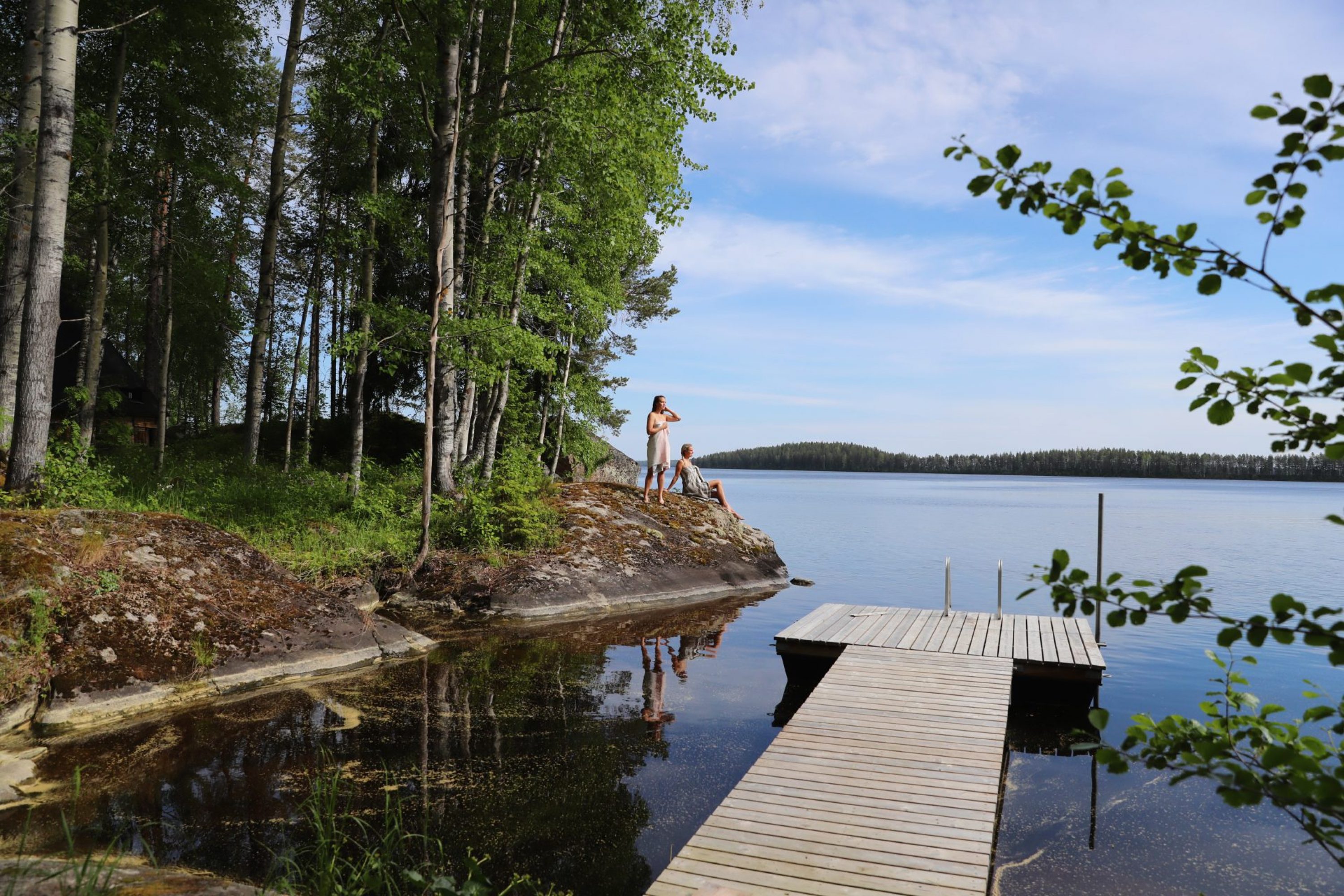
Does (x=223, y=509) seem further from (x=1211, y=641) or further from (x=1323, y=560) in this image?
(x=1323, y=560)

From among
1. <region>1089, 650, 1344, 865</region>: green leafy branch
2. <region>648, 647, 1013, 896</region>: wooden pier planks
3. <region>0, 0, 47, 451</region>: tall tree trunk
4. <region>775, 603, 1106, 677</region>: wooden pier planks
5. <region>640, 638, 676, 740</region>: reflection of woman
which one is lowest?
<region>640, 638, 676, 740</region>: reflection of woman

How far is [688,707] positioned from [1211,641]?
11.4 m

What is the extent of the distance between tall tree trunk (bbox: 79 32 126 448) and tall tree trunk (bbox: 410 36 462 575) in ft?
19.5

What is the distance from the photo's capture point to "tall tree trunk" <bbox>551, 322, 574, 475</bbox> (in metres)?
20.7

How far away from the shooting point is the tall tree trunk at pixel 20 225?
11.2 metres

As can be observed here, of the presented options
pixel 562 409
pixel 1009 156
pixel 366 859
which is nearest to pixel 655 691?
pixel 366 859

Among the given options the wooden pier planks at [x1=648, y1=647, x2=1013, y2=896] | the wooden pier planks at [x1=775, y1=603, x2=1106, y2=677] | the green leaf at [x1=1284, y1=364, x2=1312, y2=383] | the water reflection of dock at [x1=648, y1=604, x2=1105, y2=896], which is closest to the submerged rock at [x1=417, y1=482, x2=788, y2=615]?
the wooden pier planks at [x1=775, y1=603, x2=1106, y2=677]

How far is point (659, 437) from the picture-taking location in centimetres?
1744

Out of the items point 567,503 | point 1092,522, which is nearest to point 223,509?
point 567,503

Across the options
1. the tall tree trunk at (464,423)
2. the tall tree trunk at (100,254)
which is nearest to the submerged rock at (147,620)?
the tall tree trunk at (100,254)

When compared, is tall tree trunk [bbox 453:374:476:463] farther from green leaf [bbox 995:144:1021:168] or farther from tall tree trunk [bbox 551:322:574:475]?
green leaf [bbox 995:144:1021:168]

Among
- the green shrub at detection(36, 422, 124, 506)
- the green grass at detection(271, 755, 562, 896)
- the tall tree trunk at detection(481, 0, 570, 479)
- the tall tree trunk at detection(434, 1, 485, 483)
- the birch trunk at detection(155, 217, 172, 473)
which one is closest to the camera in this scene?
the green grass at detection(271, 755, 562, 896)

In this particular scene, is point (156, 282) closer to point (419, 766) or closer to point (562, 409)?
point (562, 409)

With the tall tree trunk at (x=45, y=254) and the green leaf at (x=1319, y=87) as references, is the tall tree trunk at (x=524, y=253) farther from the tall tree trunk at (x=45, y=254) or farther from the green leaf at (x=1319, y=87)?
the green leaf at (x=1319, y=87)
